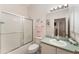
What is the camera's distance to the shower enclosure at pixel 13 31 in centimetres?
136

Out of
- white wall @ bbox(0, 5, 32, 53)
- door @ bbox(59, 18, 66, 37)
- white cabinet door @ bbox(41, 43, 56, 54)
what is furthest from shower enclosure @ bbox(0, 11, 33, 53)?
door @ bbox(59, 18, 66, 37)

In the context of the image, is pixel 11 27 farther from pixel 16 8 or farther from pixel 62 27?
pixel 62 27

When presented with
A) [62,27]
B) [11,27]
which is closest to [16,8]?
[11,27]

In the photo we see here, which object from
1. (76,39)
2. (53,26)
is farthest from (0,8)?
(76,39)

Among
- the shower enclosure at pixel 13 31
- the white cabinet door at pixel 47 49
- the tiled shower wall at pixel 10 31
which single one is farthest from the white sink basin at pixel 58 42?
the tiled shower wall at pixel 10 31

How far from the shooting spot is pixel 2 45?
53.1 inches

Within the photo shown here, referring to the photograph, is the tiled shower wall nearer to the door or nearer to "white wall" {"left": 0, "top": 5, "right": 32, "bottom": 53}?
"white wall" {"left": 0, "top": 5, "right": 32, "bottom": 53}

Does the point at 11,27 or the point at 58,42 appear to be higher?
the point at 11,27

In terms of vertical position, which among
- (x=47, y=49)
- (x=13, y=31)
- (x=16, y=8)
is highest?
(x=16, y=8)

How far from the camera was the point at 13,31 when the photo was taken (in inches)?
56.0

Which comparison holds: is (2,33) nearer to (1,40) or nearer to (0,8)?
(1,40)

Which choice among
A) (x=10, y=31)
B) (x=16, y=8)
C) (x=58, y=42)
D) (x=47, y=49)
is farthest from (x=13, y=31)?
(x=58, y=42)

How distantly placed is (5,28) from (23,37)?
29 cm

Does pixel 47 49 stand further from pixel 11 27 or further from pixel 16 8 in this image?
pixel 16 8
